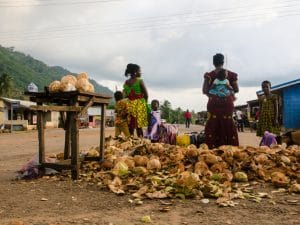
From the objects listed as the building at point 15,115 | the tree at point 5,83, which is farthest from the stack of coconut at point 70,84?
the tree at point 5,83

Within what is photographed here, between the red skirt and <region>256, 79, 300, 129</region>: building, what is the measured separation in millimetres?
15955

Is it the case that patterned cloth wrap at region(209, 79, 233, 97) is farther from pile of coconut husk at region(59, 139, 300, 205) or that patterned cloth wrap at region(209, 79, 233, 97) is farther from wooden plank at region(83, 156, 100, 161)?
wooden plank at region(83, 156, 100, 161)

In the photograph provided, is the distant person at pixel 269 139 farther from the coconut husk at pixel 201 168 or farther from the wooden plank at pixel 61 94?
the wooden plank at pixel 61 94

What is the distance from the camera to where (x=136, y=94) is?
8609 millimetres

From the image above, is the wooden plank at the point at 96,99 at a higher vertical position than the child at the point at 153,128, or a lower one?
higher

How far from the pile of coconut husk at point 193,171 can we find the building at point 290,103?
16.6 meters

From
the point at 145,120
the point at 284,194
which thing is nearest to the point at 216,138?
the point at 145,120

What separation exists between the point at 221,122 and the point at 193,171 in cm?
193

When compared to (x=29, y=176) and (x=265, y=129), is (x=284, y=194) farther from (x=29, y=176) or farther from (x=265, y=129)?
(x=265, y=129)

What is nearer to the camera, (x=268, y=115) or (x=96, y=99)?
(x=96, y=99)

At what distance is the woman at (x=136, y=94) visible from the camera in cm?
856

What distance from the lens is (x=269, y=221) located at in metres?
3.81

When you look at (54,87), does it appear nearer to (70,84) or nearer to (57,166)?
(70,84)

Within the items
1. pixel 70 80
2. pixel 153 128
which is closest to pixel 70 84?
pixel 70 80
